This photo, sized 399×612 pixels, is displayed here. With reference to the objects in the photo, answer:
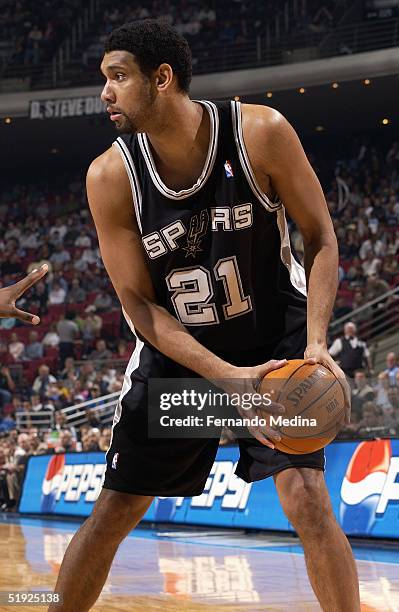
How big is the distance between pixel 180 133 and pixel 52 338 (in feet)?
54.8

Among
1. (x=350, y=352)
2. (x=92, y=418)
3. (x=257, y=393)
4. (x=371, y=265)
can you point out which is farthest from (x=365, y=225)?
(x=257, y=393)

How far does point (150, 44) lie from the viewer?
3.19 m

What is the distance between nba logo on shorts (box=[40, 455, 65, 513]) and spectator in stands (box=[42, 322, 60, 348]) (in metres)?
5.84

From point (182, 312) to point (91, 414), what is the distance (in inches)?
487

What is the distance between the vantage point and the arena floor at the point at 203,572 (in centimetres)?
560

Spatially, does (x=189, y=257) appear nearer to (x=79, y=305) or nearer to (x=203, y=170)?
(x=203, y=170)

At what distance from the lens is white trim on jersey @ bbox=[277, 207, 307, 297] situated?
11.2ft

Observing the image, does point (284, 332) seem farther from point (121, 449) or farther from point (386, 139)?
point (386, 139)

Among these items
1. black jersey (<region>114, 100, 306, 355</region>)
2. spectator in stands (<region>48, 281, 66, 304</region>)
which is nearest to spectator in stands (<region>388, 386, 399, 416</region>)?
black jersey (<region>114, 100, 306, 355</region>)

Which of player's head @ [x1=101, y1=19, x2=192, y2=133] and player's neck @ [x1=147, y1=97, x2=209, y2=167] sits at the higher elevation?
player's head @ [x1=101, y1=19, x2=192, y2=133]

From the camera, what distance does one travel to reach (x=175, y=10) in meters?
22.9

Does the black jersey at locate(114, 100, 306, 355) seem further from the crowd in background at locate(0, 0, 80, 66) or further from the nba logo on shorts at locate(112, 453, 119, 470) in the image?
the crowd in background at locate(0, 0, 80, 66)

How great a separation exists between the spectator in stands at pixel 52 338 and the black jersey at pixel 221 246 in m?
16.4

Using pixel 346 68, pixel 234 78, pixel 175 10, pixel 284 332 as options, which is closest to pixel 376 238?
pixel 346 68
